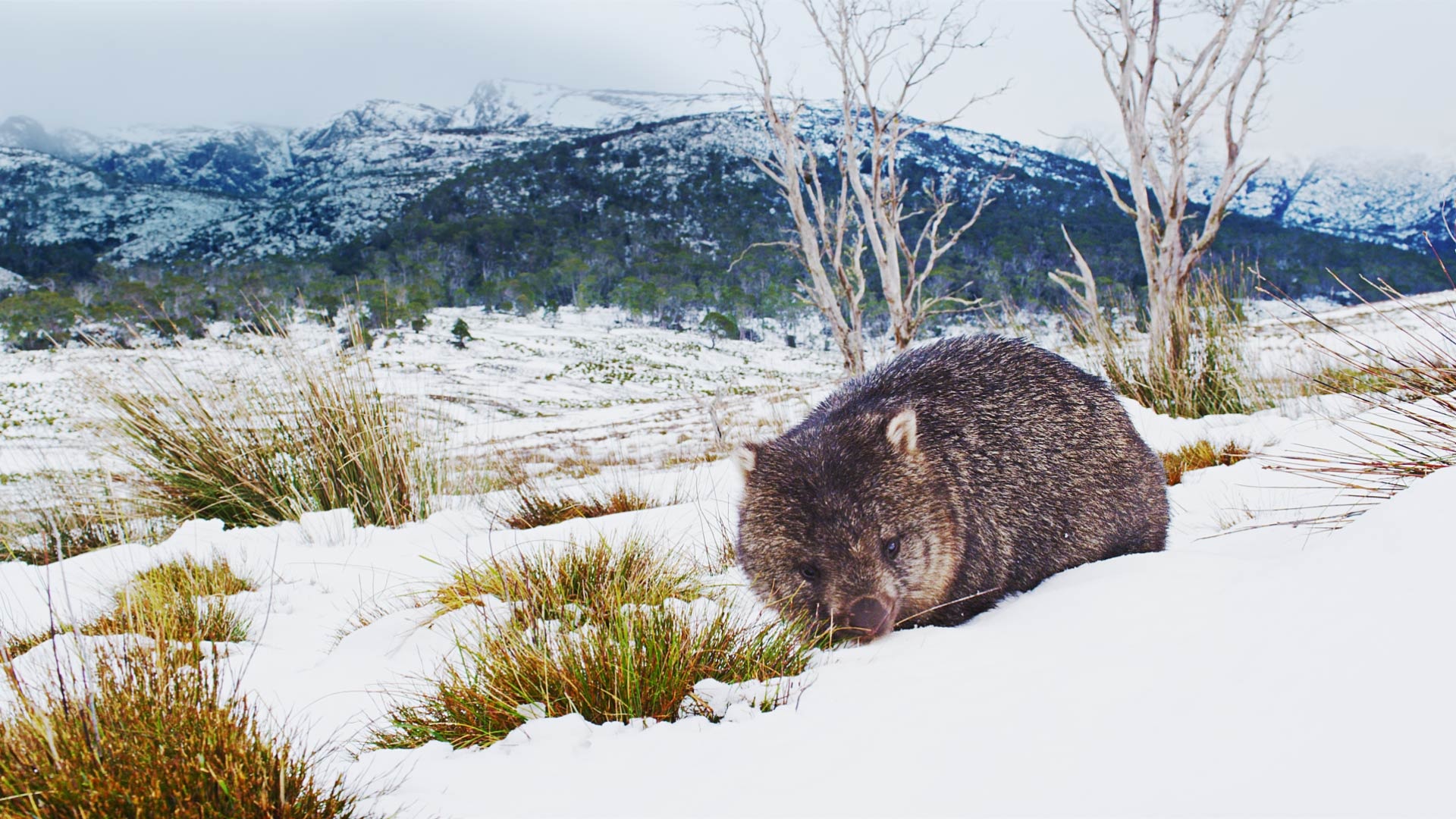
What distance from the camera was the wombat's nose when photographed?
7.65ft

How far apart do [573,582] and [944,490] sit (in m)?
1.44

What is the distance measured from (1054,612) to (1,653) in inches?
106

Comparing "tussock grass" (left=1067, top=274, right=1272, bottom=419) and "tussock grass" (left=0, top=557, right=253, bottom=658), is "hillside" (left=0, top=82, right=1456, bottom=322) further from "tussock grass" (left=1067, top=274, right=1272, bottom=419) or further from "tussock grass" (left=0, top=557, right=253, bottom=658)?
"tussock grass" (left=0, top=557, right=253, bottom=658)

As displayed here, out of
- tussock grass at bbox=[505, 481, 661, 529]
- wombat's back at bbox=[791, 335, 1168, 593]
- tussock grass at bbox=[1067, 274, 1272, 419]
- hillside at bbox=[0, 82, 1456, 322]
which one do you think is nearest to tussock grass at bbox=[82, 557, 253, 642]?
tussock grass at bbox=[505, 481, 661, 529]

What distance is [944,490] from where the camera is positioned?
274cm

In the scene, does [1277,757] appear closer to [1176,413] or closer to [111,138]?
[1176,413]

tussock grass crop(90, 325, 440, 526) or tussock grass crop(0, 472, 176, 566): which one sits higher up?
tussock grass crop(90, 325, 440, 526)

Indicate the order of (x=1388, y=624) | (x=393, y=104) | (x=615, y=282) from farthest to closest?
(x=393, y=104), (x=615, y=282), (x=1388, y=624)

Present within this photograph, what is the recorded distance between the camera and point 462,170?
11131 centimetres

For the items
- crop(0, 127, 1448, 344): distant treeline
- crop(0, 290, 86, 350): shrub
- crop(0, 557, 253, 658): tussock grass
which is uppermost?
crop(0, 127, 1448, 344): distant treeline

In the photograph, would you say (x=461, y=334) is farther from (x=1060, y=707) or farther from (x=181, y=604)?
(x=1060, y=707)

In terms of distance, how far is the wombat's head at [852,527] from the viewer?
2.44 metres

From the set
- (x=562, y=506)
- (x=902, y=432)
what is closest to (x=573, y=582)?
(x=902, y=432)

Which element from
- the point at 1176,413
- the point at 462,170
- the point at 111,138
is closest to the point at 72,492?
the point at 1176,413
